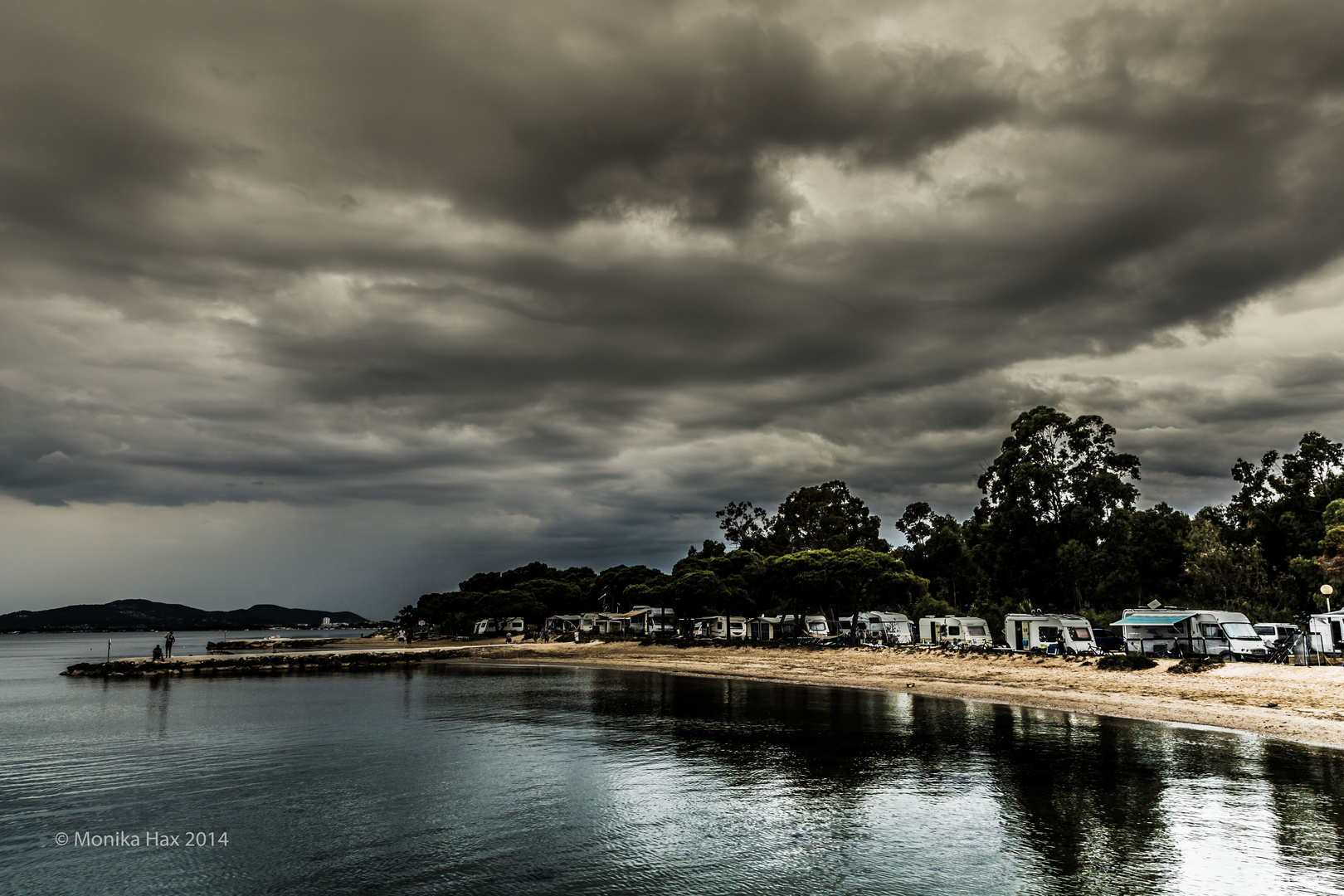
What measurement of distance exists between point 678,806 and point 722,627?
66121 millimetres

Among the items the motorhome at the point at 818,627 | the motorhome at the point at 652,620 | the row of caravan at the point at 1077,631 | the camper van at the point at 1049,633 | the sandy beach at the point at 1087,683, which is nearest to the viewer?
the sandy beach at the point at 1087,683

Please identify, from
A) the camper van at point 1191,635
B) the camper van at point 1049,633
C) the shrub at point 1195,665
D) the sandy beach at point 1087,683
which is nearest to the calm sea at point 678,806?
the sandy beach at point 1087,683

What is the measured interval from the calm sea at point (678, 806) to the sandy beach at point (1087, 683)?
2.58 meters

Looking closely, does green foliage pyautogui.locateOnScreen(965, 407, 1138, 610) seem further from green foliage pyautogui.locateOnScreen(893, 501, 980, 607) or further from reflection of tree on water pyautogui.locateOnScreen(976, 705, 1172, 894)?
reflection of tree on water pyautogui.locateOnScreen(976, 705, 1172, 894)

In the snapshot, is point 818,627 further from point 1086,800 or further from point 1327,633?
point 1086,800

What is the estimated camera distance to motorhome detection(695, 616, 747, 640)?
268 feet

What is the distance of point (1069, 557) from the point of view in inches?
2729

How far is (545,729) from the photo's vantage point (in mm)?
33750

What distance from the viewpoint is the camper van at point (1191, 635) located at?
134 feet

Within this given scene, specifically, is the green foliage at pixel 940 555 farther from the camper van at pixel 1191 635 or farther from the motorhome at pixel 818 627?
the camper van at pixel 1191 635

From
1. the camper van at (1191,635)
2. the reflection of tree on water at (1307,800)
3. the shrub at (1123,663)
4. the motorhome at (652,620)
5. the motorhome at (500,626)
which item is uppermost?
the camper van at (1191,635)

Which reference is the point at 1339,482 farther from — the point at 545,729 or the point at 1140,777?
the point at 545,729

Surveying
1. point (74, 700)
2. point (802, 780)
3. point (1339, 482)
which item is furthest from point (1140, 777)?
point (74, 700)

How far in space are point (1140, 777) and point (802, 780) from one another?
401 inches
